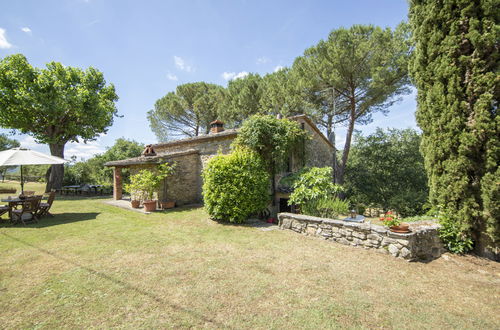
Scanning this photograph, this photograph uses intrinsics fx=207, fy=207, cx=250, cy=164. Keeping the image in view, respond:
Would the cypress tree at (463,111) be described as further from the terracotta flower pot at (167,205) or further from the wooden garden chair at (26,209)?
the wooden garden chair at (26,209)

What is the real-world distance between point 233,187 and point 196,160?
5.73 metres

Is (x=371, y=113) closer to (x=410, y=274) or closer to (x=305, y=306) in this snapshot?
(x=410, y=274)

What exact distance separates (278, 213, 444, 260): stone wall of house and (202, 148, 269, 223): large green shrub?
8.34ft

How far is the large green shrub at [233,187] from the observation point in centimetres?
779

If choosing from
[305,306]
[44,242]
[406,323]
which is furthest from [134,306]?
[44,242]

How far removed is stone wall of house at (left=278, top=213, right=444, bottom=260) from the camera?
4805 millimetres

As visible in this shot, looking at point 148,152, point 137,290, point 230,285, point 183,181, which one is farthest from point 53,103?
point 230,285

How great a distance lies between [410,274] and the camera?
416 cm

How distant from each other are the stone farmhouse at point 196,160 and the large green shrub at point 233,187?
1944 millimetres

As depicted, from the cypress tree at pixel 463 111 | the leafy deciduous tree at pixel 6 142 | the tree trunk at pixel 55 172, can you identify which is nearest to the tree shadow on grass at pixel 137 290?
the cypress tree at pixel 463 111

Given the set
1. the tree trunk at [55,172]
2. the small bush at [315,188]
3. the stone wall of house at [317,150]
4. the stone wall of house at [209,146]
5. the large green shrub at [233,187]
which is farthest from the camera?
the tree trunk at [55,172]

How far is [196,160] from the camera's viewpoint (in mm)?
12672

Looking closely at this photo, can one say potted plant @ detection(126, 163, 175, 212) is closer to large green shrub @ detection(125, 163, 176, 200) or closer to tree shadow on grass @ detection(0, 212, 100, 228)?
large green shrub @ detection(125, 163, 176, 200)

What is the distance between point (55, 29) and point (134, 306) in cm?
1173
